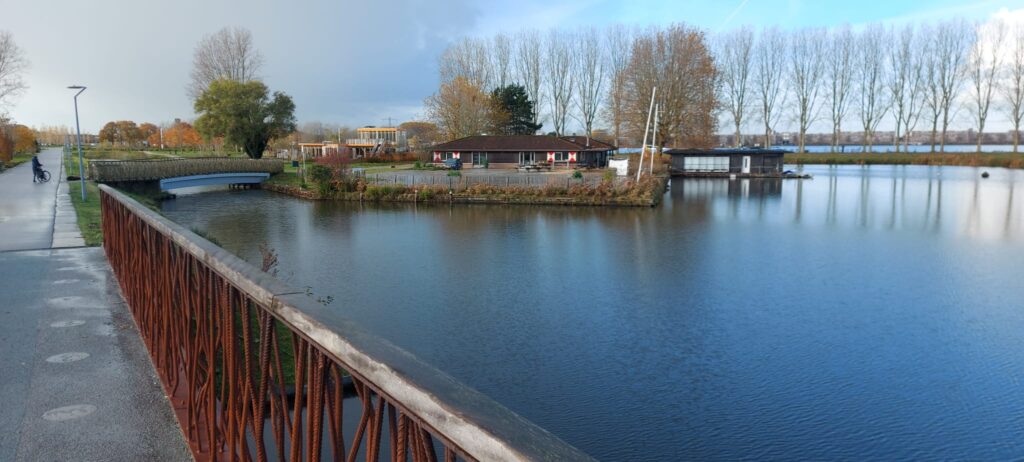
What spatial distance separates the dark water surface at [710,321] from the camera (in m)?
7.56

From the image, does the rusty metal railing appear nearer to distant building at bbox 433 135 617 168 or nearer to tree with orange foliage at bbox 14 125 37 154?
distant building at bbox 433 135 617 168

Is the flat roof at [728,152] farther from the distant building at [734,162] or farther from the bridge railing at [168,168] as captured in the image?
the bridge railing at [168,168]

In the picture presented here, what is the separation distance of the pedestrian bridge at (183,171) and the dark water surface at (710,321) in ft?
25.1

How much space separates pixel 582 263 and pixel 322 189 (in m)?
21.7

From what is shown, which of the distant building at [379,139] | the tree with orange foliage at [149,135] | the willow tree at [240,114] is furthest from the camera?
the tree with orange foliage at [149,135]

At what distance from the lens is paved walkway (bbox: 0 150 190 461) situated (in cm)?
327

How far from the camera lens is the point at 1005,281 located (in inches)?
575

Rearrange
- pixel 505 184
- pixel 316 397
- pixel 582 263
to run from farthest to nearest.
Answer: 1. pixel 505 184
2. pixel 582 263
3. pixel 316 397

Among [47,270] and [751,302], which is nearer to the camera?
[47,270]

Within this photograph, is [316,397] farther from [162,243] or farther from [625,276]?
[625,276]

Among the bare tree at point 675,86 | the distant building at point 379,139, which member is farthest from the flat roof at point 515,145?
the distant building at point 379,139

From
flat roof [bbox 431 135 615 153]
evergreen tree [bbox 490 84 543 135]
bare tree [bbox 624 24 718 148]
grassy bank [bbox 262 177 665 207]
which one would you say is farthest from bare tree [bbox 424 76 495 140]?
grassy bank [bbox 262 177 665 207]

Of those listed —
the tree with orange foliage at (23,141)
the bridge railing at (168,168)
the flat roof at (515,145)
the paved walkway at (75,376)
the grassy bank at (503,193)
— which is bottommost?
the grassy bank at (503,193)

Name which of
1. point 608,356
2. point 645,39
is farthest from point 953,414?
point 645,39
